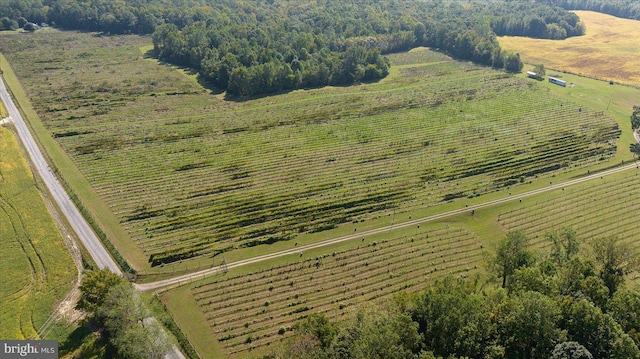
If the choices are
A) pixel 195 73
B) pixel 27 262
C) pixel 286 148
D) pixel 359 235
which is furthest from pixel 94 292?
pixel 195 73

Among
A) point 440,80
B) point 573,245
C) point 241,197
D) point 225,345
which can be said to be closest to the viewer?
point 225,345

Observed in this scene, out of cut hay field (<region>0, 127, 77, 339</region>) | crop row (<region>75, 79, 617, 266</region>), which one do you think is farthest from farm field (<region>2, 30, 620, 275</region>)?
cut hay field (<region>0, 127, 77, 339</region>)

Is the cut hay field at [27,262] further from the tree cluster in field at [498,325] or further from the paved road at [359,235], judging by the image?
the tree cluster in field at [498,325]

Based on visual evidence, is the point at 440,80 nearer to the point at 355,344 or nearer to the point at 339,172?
the point at 339,172

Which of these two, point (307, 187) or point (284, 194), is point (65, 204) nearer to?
point (284, 194)

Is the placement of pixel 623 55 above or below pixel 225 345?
above

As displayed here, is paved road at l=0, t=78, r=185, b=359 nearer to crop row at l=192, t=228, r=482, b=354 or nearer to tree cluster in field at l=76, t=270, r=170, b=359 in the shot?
tree cluster in field at l=76, t=270, r=170, b=359

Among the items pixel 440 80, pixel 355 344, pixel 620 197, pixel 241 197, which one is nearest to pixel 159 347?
pixel 355 344
